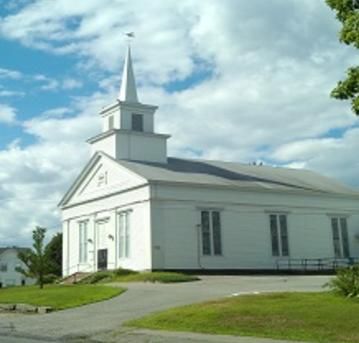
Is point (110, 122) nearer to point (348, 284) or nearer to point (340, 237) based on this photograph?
point (340, 237)

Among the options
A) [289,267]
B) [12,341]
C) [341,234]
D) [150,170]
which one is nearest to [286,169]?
[341,234]

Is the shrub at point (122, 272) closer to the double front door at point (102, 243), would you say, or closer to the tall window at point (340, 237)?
the double front door at point (102, 243)

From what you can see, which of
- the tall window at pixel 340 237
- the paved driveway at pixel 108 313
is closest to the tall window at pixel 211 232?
the tall window at pixel 340 237

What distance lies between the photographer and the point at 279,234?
4647 cm

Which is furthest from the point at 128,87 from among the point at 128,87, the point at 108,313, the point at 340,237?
the point at 108,313

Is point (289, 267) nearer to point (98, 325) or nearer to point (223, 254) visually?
point (223, 254)

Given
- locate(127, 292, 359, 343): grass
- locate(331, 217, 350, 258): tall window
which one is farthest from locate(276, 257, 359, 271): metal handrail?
locate(127, 292, 359, 343): grass

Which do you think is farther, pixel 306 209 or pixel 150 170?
pixel 306 209

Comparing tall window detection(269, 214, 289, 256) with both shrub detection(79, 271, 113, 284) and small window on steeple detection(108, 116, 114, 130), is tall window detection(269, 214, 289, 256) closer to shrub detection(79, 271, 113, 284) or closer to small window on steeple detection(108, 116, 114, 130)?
shrub detection(79, 271, 113, 284)

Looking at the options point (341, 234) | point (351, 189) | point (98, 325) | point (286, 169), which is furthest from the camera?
point (286, 169)

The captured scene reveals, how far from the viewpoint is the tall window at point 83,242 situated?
4753cm

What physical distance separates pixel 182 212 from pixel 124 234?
4.37m

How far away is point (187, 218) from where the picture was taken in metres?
42.1

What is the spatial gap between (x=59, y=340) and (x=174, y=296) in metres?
9.79
